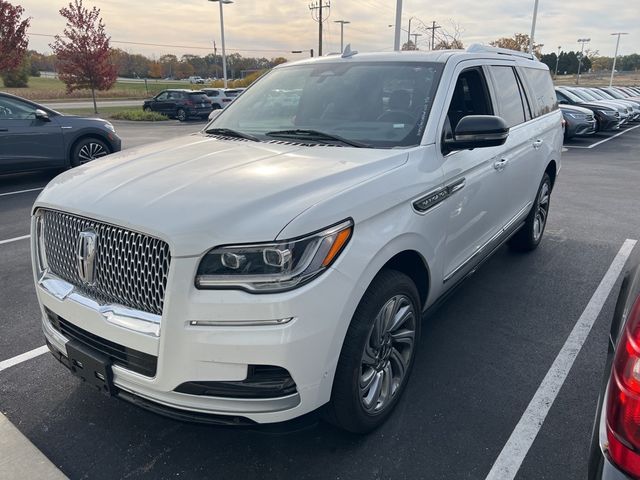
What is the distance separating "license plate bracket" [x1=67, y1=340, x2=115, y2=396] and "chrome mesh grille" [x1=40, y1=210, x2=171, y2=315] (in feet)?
0.84

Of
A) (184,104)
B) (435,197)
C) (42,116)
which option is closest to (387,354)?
(435,197)

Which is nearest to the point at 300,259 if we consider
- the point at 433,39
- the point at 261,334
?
the point at 261,334

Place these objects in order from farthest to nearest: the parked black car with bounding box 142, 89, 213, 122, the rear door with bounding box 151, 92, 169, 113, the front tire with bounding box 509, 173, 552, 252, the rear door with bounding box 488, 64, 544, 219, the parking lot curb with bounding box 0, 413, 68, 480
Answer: the rear door with bounding box 151, 92, 169, 113 < the parked black car with bounding box 142, 89, 213, 122 < the front tire with bounding box 509, 173, 552, 252 < the rear door with bounding box 488, 64, 544, 219 < the parking lot curb with bounding box 0, 413, 68, 480

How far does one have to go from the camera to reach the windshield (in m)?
3.25

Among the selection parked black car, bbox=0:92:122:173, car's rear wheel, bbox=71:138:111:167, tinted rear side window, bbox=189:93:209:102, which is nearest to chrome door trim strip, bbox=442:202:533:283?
car's rear wheel, bbox=71:138:111:167

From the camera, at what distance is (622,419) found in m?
1.44

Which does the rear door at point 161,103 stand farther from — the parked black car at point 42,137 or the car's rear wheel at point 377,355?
the car's rear wheel at point 377,355

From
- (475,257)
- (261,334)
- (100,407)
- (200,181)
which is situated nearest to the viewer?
(261,334)

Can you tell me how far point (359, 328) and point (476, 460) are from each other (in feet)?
3.06

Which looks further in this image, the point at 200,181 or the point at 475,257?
the point at 475,257

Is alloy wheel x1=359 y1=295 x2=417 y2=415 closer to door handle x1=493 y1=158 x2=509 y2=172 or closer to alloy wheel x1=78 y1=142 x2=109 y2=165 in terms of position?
door handle x1=493 y1=158 x2=509 y2=172

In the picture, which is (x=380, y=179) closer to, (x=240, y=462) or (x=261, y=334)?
(x=261, y=334)

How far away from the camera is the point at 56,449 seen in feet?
8.71

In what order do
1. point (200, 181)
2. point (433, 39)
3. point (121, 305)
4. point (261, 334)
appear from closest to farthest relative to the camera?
point (261, 334)
point (121, 305)
point (200, 181)
point (433, 39)
